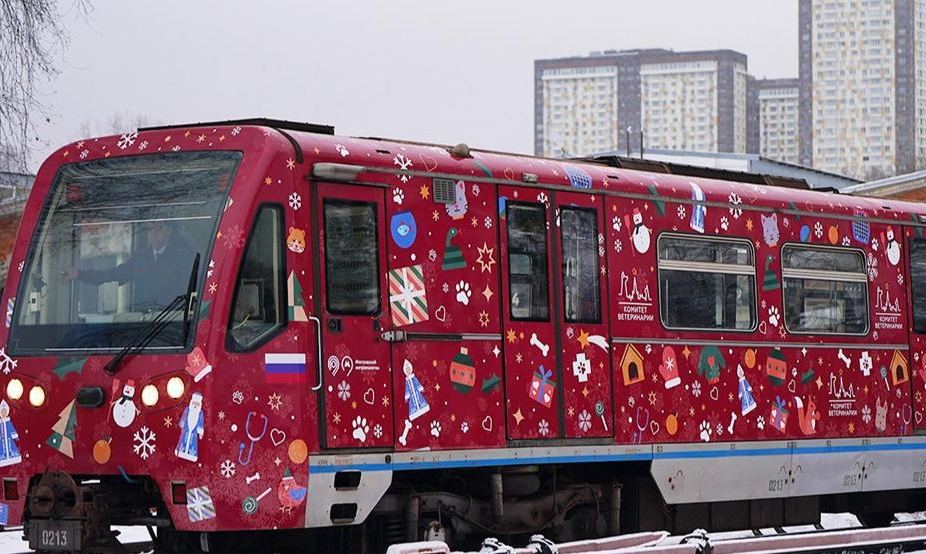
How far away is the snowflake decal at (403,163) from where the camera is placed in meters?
11.7

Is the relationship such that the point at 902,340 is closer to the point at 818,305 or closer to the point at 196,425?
the point at 818,305

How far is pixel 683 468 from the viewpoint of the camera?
13.8 meters

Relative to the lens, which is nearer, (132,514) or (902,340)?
(132,514)

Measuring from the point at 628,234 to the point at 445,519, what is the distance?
2887 millimetres

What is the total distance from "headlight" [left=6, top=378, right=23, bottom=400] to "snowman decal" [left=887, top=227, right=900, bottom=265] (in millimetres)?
8780

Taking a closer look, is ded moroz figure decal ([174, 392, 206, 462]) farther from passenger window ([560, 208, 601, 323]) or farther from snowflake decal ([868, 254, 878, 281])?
snowflake decal ([868, 254, 878, 281])

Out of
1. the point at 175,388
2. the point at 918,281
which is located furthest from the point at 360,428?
the point at 918,281

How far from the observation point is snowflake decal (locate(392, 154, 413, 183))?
460 inches

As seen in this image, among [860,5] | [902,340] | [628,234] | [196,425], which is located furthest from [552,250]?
[860,5]

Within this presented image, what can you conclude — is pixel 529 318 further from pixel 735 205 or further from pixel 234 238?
pixel 735 205

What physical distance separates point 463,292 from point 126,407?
2.66 m

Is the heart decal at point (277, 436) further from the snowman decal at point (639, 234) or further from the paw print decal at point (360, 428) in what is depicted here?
the snowman decal at point (639, 234)

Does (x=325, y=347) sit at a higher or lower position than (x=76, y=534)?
higher

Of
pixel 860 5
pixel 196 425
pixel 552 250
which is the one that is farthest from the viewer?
pixel 860 5
